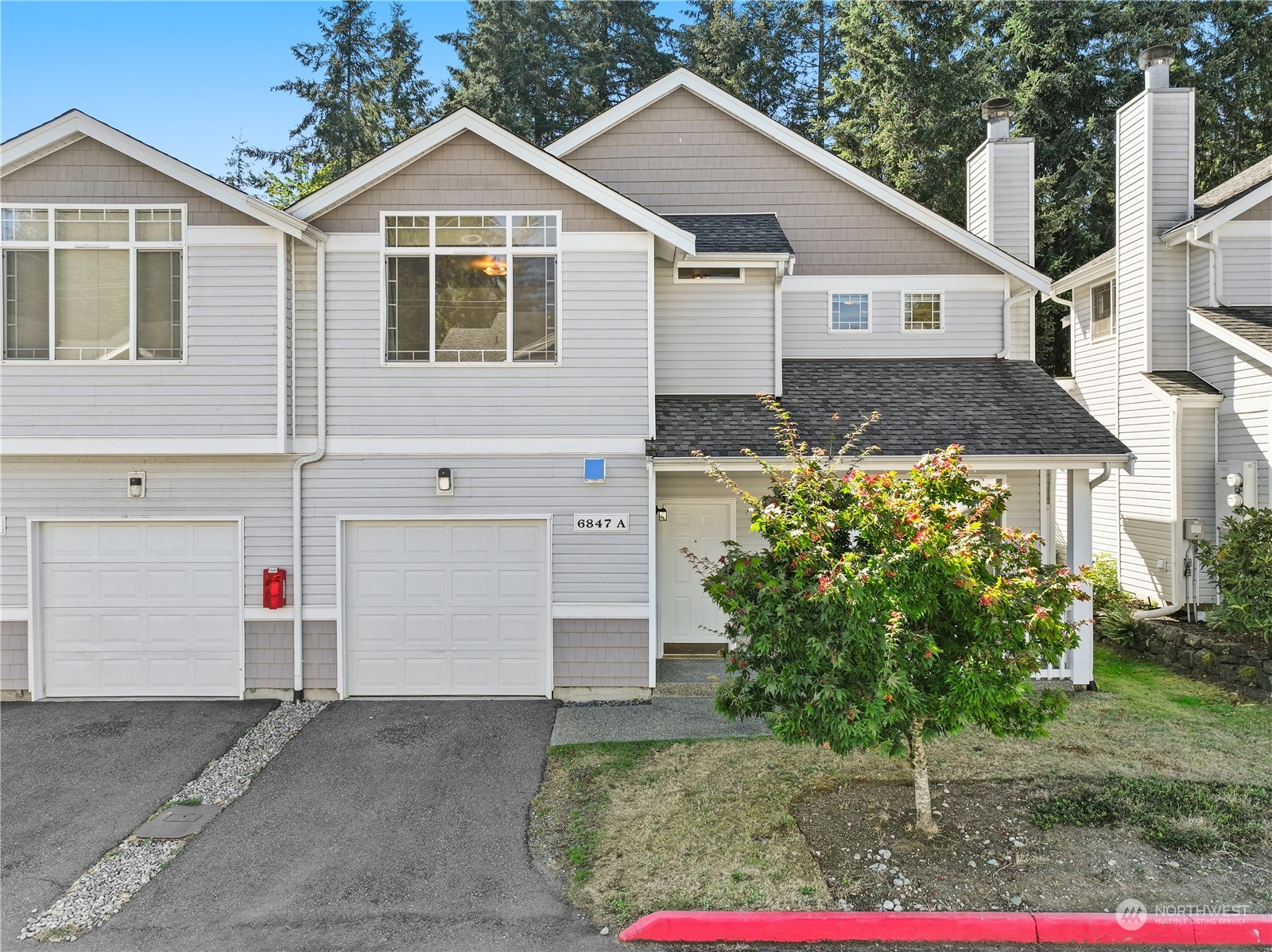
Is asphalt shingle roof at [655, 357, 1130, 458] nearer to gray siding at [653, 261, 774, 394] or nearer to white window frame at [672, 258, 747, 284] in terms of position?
gray siding at [653, 261, 774, 394]

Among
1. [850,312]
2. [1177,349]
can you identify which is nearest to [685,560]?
[850,312]

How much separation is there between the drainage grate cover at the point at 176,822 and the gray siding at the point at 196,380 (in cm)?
378

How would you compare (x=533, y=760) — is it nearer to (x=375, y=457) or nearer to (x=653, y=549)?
(x=653, y=549)

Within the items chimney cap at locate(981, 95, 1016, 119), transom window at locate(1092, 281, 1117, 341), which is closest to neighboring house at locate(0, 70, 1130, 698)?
transom window at locate(1092, 281, 1117, 341)

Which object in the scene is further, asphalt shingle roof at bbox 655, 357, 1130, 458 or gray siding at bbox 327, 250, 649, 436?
asphalt shingle roof at bbox 655, 357, 1130, 458

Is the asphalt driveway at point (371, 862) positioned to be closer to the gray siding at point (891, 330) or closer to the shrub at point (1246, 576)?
the gray siding at point (891, 330)

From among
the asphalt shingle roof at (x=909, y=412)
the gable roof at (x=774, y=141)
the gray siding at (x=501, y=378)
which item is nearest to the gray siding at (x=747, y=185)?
the gable roof at (x=774, y=141)

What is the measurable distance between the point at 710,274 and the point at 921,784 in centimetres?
659

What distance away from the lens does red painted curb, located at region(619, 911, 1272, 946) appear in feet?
13.2

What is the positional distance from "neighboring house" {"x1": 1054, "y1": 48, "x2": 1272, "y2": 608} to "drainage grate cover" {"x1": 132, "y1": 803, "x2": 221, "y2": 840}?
12.6 m

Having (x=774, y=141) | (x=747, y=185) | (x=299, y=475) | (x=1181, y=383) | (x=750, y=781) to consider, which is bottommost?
(x=750, y=781)

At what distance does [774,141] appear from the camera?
35.3 feet

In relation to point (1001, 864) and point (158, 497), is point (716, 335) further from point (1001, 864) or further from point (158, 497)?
point (158, 497)

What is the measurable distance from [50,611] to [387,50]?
2527cm
